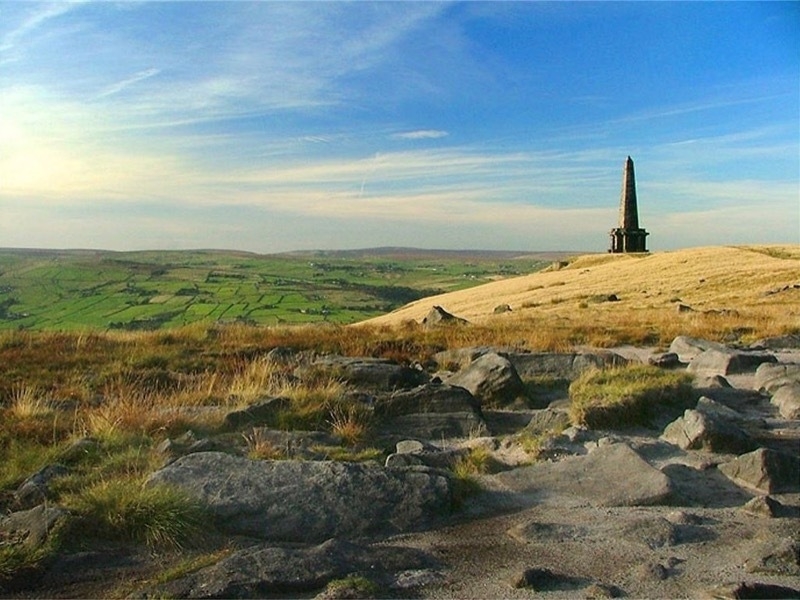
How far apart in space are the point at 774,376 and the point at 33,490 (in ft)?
32.6

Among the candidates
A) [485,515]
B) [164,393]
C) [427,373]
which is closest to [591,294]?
[427,373]

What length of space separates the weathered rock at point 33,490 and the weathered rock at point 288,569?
2074 mm

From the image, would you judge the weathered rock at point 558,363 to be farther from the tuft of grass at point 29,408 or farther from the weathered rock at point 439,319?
the weathered rock at point 439,319

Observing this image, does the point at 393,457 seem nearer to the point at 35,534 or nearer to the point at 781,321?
the point at 35,534

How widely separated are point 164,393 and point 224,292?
175 ft

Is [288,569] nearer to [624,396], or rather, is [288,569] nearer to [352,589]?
[352,589]

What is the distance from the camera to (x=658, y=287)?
3841 cm

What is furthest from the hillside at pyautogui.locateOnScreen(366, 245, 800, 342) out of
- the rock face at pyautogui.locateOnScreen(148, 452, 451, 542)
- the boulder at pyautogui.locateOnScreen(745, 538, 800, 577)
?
the boulder at pyautogui.locateOnScreen(745, 538, 800, 577)

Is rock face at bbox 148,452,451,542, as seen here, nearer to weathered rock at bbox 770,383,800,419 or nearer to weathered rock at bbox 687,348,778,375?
weathered rock at bbox 770,383,800,419

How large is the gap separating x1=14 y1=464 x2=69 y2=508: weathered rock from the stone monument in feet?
200

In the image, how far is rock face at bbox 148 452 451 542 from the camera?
5332mm

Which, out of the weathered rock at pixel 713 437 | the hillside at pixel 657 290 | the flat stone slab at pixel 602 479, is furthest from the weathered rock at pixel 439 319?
the flat stone slab at pixel 602 479

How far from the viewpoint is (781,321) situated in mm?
20219

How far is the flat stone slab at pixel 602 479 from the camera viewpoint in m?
5.94
